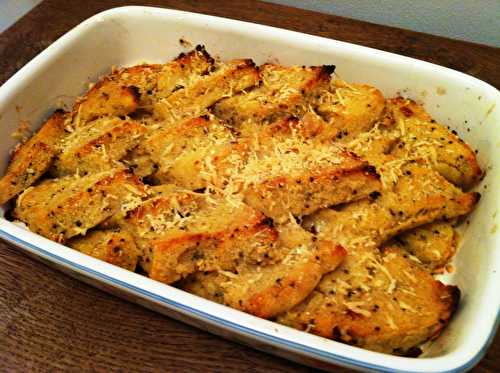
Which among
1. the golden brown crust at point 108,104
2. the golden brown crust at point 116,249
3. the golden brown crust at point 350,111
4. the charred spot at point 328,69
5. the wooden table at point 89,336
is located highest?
the charred spot at point 328,69

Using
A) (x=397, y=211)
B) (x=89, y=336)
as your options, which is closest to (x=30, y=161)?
(x=89, y=336)

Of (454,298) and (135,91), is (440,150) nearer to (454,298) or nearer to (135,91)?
(454,298)

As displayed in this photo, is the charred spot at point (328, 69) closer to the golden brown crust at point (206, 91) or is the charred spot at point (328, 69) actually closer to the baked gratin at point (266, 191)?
the baked gratin at point (266, 191)

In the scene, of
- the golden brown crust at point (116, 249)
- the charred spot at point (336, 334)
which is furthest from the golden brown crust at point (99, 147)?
the charred spot at point (336, 334)

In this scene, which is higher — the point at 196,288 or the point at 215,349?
the point at 196,288

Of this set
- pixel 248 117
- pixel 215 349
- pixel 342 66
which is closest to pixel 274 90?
pixel 248 117

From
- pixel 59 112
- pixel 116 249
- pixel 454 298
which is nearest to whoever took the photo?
pixel 454 298

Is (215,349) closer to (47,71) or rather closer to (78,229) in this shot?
(78,229)
